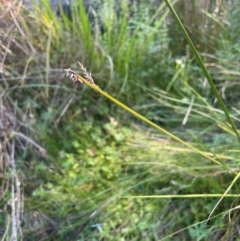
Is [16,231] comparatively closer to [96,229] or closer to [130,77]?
[96,229]

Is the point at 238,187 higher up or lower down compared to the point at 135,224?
higher up

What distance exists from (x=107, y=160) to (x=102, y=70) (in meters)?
0.37

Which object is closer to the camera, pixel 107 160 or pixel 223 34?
pixel 107 160

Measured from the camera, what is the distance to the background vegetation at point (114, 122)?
1650 millimetres

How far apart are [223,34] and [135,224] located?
840mm

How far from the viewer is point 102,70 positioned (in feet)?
6.57

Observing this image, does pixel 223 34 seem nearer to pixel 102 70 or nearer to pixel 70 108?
pixel 102 70

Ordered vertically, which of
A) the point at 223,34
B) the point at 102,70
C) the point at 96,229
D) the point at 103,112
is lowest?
the point at 96,229

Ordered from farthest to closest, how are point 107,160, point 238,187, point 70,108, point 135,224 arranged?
1. point 70,108
2. point 107,160
3. point 135,224
4. point 238,187

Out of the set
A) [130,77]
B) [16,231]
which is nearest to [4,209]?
[16,231]

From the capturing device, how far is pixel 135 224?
1.65 metres

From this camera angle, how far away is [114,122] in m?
1.92

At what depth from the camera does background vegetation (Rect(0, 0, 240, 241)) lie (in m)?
1.65

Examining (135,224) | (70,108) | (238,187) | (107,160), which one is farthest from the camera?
(70,108)
